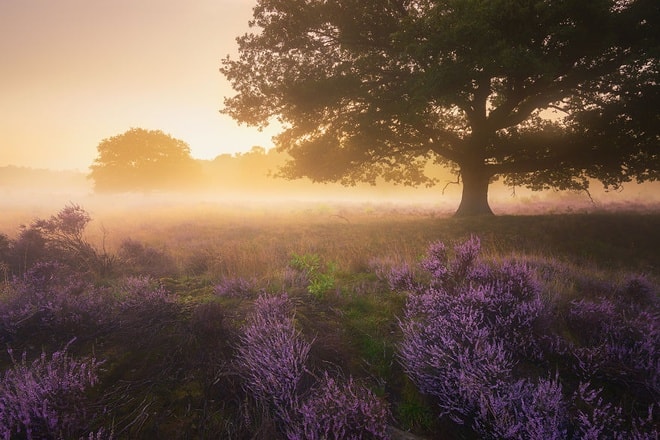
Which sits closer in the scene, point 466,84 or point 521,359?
point 521,359

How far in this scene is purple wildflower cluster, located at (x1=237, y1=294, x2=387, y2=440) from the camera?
2.45 metres

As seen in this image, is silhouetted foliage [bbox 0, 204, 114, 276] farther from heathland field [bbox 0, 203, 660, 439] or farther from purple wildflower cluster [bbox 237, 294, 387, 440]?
purple wildflower cluster [bbox 237, 294, 387, 440]

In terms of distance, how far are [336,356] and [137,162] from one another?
4559cm

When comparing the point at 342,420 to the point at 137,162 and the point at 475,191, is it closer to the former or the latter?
the point at 475,191

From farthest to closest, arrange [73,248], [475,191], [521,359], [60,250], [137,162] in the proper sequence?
[137,162]
[475,191]
[73,248]
[60,250]
[521,359]

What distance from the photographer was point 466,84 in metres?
11.4

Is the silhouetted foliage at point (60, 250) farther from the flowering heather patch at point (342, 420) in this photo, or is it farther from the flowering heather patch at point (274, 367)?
the flowering heather patch at point (342, 420)

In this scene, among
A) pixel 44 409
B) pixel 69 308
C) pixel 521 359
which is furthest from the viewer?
pixel 69 308

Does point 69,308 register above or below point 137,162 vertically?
below

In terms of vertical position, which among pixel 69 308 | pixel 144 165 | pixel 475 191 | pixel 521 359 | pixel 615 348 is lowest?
pixel 521 359

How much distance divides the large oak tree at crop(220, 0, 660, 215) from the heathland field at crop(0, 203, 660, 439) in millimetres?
7236

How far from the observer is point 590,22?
9.89 meters

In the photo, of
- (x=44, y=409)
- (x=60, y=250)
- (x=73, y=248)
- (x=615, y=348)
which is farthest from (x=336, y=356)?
(x=60, y=250)

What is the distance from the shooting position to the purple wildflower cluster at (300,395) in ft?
8.04
